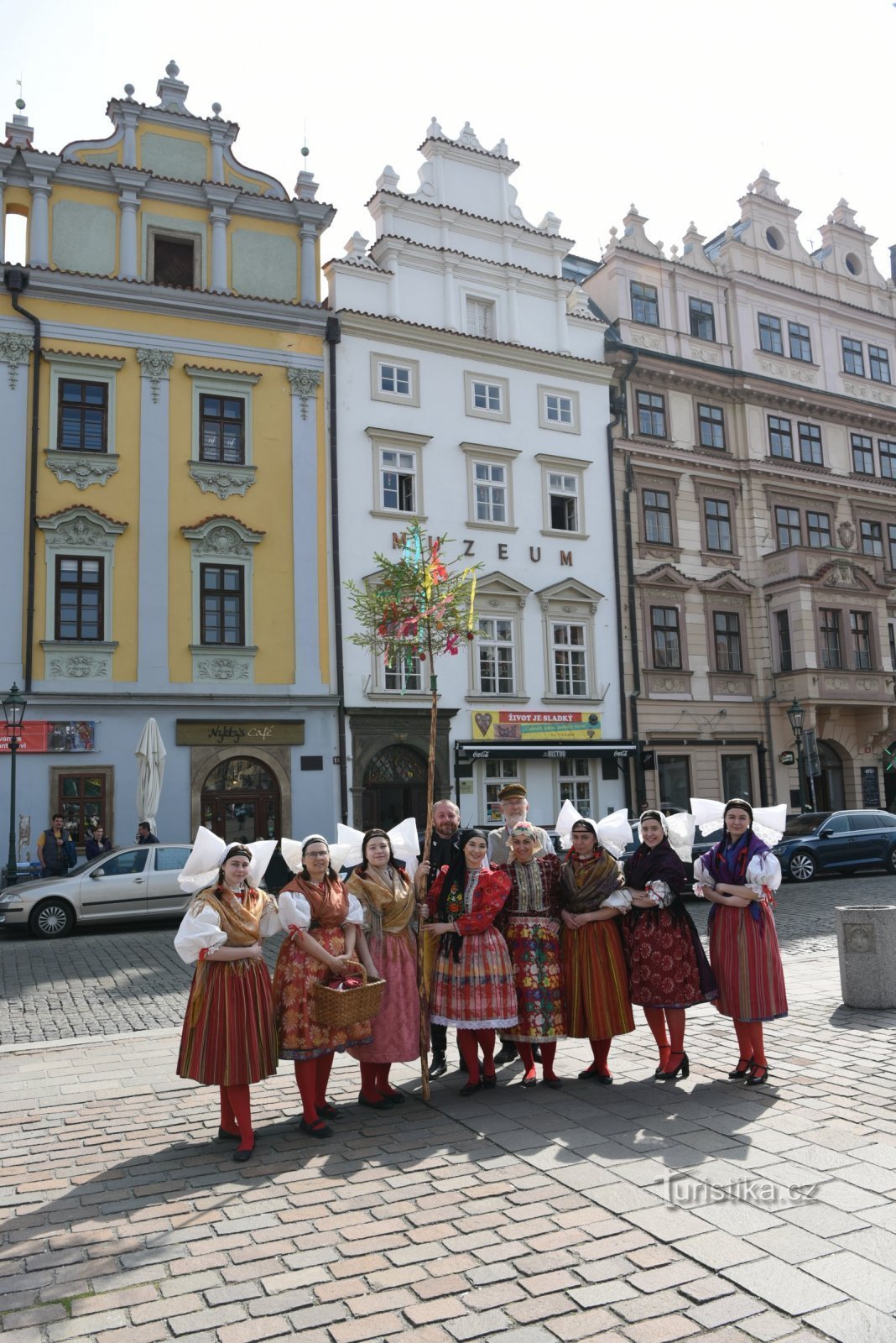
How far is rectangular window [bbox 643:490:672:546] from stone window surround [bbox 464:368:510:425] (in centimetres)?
472

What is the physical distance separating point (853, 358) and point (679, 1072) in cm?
3127

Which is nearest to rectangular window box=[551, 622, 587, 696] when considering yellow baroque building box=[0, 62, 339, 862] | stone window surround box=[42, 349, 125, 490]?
yellow baroque building box=[0, 62, 339, 862]

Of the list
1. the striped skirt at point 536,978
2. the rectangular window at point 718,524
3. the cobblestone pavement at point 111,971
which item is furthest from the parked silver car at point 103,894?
the rectangular window at point 718,524

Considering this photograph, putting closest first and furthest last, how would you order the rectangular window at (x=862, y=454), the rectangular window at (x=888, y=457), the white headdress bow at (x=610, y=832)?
the white headdress bow at (x=610, y=832) < the rectangular window at (x=862, y=454) < the rectangular window at (x=888, y=457)

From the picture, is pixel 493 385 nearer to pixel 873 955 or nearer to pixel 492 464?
pixel 492 464

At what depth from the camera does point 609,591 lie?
87.4ft

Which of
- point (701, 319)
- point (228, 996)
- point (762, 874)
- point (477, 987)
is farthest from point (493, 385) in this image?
point (228, 996)

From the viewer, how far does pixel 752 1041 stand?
22.1 feet

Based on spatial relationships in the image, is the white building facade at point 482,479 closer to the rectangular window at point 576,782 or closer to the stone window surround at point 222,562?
the rectangular window at point 576,782

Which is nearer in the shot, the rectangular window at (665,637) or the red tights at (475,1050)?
the red tights at (475,1050)

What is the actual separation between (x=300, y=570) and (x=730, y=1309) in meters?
19.9

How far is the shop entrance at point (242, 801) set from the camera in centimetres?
2136

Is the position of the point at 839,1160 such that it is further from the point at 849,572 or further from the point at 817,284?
the point at 817,284

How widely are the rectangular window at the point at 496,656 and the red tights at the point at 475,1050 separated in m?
17.5
